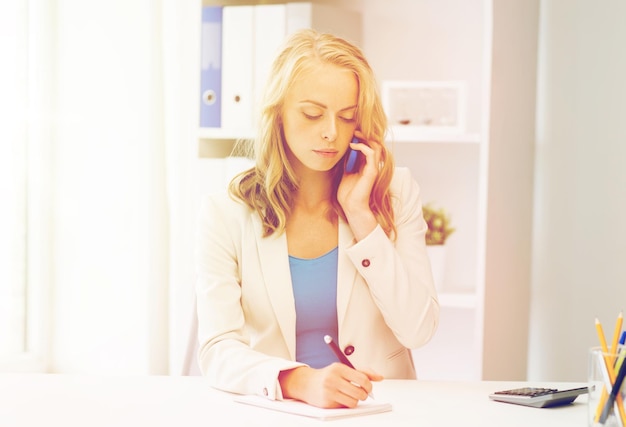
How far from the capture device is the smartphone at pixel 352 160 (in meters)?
1.90

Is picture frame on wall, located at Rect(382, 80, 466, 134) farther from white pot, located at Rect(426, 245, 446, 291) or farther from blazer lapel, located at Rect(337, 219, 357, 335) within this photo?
blazer lapel, located at Rect(337, 219, 357, 335)

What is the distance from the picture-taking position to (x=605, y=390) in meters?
1.17

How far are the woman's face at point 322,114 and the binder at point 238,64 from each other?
2.91 ft

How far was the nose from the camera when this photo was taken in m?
1.79

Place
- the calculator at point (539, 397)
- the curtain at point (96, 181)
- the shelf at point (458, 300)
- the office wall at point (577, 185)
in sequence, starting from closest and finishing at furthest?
1. the calculator at point (539, 397)
2. the office wall at point (577, 185)
3. the shelf at point (458, 300)
4. the curtain at point (96, 181)

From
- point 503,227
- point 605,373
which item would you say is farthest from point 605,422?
point 503,227

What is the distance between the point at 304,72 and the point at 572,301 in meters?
1.34

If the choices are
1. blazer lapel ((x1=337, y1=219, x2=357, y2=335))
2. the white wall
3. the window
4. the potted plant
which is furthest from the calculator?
the window

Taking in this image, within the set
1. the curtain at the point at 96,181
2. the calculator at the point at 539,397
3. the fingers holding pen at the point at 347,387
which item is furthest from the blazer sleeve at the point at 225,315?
the curtain at the point at 96,181

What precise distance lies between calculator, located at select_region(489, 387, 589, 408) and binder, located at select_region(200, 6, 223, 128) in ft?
5.07

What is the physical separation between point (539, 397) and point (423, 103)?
145cm

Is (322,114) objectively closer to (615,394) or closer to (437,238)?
(615,394)

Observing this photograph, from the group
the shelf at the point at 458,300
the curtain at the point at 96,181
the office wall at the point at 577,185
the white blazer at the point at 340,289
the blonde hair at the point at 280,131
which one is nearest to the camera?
the white blazer at the point at 340,289

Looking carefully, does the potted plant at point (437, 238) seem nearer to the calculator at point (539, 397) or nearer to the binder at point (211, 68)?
the binder at point (211, 68)
